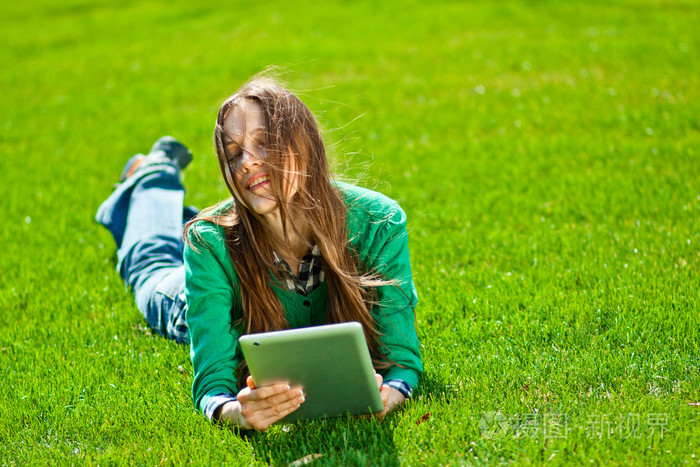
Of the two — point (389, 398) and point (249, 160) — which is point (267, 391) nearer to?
point (389, 398)

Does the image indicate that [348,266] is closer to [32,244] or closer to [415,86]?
[32,244]

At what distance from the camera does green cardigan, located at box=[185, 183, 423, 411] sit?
3.25 metres

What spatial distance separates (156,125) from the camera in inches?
352

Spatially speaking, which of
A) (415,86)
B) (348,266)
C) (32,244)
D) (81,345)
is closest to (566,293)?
(348,266)

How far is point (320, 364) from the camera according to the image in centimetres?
281

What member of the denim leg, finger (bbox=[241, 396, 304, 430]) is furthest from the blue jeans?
finger (bbox=[241, 396, 304, 430])

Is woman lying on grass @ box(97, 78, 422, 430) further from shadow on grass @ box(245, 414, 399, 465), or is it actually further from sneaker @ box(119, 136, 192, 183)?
sneaker @ box(119, 136, 192, 183)

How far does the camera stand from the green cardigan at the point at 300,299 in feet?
10.7

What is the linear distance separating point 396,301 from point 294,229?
591 mm

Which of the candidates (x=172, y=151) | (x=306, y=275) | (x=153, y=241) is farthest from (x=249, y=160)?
(x=172, y=151)

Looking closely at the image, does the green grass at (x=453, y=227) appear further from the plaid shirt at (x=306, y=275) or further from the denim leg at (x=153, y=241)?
the plaid shirt at (x=306, y=275)

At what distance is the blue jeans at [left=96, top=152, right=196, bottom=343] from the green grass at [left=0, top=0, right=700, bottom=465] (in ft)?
0.57

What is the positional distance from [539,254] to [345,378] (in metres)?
2.46

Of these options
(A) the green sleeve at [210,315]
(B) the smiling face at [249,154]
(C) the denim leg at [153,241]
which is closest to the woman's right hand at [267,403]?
(A) the green sleeve at [210,315]
